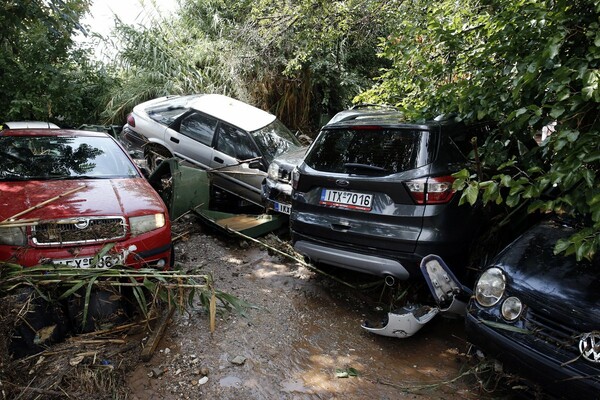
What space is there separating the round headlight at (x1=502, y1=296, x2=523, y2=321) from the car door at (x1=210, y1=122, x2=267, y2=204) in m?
4.16

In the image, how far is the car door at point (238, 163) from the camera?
6.25 m

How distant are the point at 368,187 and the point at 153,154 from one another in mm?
4852

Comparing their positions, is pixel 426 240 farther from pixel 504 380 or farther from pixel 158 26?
pixel 158 26

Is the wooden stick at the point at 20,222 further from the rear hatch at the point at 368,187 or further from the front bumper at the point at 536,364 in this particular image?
the front bumper at the point at 536,364

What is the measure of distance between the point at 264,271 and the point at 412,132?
2.30 meters

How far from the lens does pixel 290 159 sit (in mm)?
5797

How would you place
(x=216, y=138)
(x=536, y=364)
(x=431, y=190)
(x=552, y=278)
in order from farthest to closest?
(x=216, y=138) → (x=431, y=190) → (x=552, y=278) → (x=536, y=364)

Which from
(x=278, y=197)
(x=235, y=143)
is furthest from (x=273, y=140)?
(x=278, y=197)

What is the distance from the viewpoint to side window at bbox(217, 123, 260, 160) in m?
6.44

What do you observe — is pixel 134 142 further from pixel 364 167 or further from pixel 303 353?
pixel 303 353

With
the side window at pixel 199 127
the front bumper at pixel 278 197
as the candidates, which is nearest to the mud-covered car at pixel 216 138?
the side window at pixel 199 127

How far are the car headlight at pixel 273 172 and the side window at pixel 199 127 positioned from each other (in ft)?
4.97

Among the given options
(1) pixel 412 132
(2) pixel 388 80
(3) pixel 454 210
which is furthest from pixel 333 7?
(3) pixel 454 210

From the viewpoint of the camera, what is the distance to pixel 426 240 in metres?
3.19
